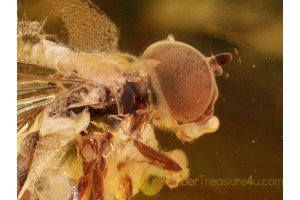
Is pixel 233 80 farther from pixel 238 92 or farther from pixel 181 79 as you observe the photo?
pixel 181 79

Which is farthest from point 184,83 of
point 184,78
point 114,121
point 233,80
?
point 114,121

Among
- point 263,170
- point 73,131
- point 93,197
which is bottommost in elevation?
point 93,197

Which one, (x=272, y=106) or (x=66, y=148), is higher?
(x=272, y=106)

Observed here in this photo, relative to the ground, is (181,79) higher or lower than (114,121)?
higher
